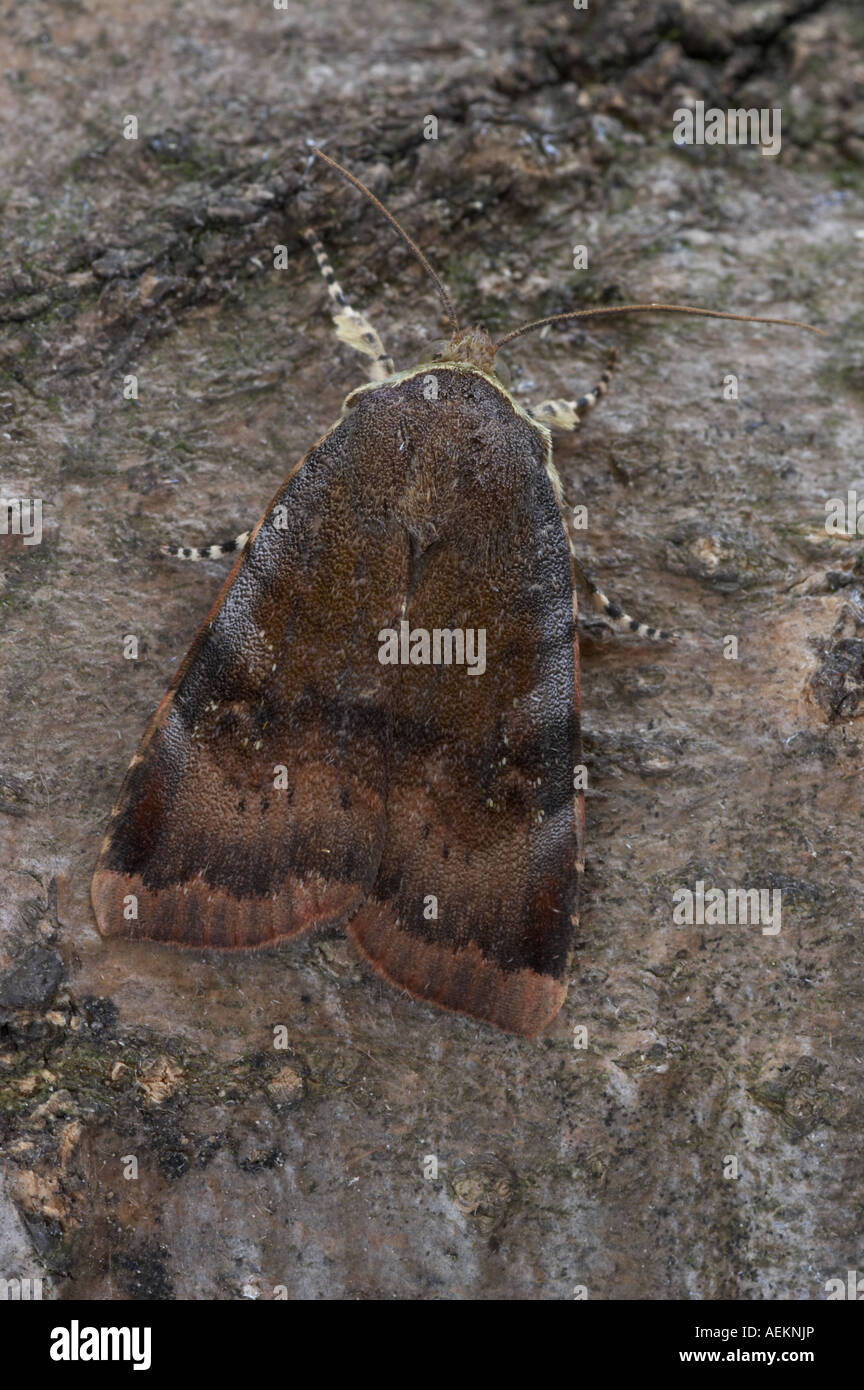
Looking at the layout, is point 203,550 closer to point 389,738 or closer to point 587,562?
point 389,738

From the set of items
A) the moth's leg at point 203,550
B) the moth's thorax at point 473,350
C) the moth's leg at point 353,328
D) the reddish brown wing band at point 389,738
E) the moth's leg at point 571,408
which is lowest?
the reddish brown wing band at point 389,738

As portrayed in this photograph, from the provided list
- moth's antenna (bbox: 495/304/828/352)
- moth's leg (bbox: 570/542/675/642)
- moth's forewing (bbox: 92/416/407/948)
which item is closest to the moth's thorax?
moth's antenna (bbox: 495/304/828/352)

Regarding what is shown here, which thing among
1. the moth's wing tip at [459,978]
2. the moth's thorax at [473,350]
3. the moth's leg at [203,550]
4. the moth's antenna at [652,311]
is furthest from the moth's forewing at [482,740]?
the moth's leg at [203,550]

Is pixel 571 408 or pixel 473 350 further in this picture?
pixel 571 408

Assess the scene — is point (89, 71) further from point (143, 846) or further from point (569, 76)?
point (143, 846)

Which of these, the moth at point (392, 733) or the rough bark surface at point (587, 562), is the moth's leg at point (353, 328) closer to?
the rough bark surface at point (587, 562)

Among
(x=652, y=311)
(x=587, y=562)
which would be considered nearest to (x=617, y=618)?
(x=587, y=562)

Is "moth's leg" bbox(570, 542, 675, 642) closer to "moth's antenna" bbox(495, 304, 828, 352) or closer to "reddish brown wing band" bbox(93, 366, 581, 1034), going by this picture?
"reddish brown wing band" bbox(93, 366, 581, 1034)
